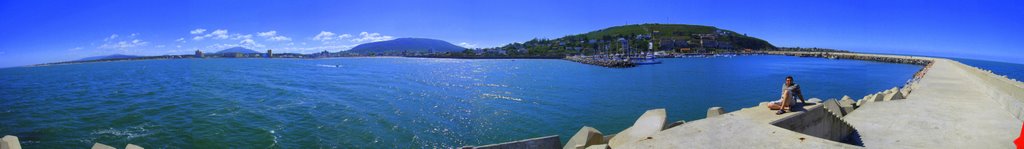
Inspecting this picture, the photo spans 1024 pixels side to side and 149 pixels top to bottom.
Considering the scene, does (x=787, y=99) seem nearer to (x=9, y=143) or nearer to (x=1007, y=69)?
(x=9, y=143)

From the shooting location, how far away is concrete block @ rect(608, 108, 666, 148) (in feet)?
24.0

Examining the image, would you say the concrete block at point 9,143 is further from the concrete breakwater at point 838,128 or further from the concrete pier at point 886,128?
the concrete pier at point 886,128

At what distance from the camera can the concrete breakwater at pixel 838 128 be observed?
6.86 meters

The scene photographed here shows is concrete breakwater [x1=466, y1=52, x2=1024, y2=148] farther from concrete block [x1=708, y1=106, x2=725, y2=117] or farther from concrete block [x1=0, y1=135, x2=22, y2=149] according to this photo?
concrete block [x1=0, y1=135, x2=22, y2=149]

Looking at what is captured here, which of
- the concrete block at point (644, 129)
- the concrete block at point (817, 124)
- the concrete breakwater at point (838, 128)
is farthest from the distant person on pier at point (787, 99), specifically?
the concrete block at point (644, 129)

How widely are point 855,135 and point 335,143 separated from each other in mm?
12851

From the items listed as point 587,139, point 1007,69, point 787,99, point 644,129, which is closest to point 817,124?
point 787,99

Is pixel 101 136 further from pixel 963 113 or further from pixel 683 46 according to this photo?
pixel 683 46

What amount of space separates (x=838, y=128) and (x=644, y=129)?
A: 17.3ft

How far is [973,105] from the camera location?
13758 mm

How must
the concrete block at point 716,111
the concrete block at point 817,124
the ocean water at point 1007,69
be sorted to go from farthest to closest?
the ocean water at point 1007,69
the concrete block at point 716,111
the concrete block at point 817,124

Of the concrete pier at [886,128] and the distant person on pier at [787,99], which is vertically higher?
the distant person on pier at [787,99]

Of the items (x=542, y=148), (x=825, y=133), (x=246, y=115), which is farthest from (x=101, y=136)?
(x=825, y=133)

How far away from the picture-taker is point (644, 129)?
781 centimetres
